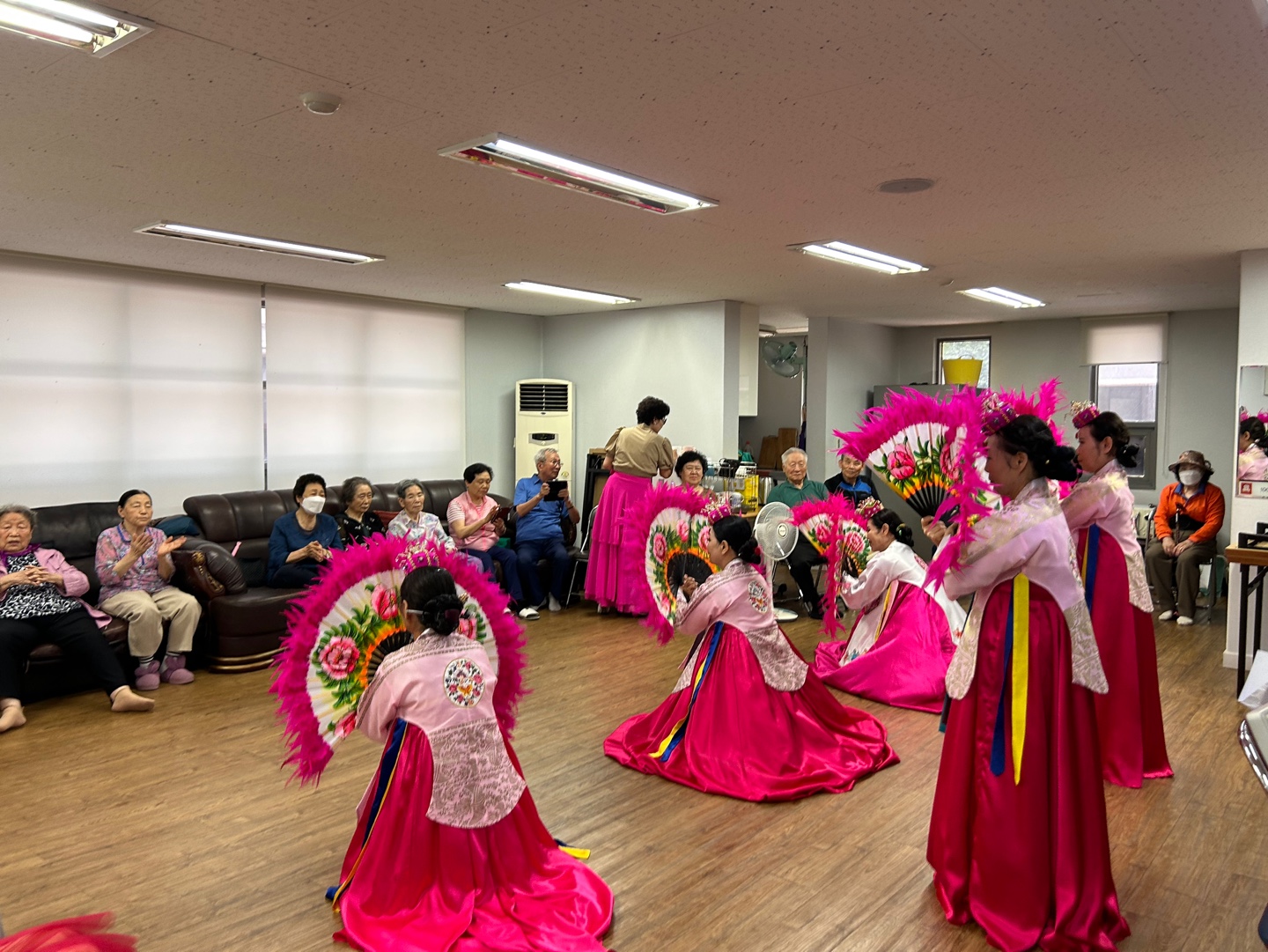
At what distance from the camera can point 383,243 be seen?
5.71 m

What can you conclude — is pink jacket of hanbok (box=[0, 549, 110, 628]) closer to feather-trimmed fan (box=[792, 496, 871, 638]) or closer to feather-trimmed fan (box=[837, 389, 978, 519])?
feather-trimmed fan (box=[792, 496, 871, 638])

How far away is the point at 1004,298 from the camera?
26.8ft

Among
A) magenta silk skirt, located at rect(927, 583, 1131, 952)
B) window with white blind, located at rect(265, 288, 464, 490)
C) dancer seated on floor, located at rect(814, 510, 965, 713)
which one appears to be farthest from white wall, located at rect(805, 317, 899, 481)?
magenta silk skirt, located at rect(927, 583, 1131, 952)

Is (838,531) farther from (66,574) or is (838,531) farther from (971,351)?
(971,351)

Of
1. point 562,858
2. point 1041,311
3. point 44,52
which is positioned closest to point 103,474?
point 44,52

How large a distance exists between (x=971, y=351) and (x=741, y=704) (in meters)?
7.99

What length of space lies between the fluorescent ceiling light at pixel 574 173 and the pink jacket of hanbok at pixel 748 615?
5.73 feet

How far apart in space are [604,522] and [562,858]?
14.3 feet

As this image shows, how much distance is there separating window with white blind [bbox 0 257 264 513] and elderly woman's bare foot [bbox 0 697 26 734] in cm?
216

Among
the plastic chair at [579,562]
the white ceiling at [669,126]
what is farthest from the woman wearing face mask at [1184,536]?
the plastic chair at [579,562]

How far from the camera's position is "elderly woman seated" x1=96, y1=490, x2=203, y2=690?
5246 mm

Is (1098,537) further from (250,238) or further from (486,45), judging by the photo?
(250,238)

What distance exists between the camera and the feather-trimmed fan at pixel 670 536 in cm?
440

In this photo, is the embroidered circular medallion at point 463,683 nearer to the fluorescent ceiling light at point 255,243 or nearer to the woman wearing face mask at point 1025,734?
the woman wearing face mask at point 1025,734
